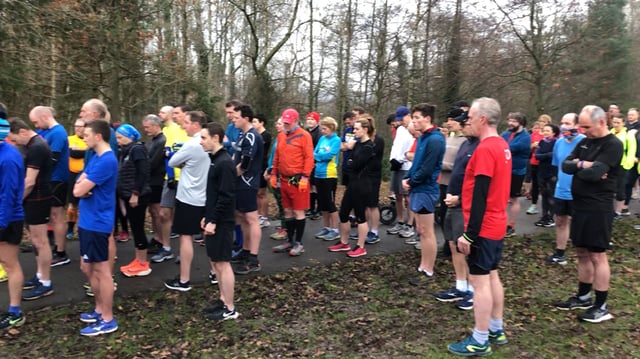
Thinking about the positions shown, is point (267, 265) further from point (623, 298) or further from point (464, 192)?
point (623, 298)

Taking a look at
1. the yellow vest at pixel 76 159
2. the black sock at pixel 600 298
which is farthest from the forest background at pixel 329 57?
the black sock at pixel 600 298

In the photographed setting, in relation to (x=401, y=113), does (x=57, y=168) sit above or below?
below

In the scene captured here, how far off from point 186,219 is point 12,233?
5.31 ft

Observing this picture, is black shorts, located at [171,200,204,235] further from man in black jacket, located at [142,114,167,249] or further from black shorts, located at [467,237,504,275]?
black shorts, located at [467,237,504,275]

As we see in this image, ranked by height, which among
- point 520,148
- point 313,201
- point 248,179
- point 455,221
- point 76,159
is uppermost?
point 520,148

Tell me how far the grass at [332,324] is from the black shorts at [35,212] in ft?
3.15

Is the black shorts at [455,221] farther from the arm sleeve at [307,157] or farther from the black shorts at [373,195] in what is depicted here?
the arm sleeve at [307,157]

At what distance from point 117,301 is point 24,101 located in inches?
261

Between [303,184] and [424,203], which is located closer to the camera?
[424,203]

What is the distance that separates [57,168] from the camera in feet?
18.5

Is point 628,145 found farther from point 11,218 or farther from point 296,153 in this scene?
point 11,218

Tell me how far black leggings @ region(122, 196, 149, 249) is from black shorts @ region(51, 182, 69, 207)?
85 centimetres

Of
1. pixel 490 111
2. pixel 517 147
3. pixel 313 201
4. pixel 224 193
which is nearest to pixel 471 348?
pixel 490 111

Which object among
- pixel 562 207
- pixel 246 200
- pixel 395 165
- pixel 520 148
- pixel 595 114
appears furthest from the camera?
pixel 395 165
